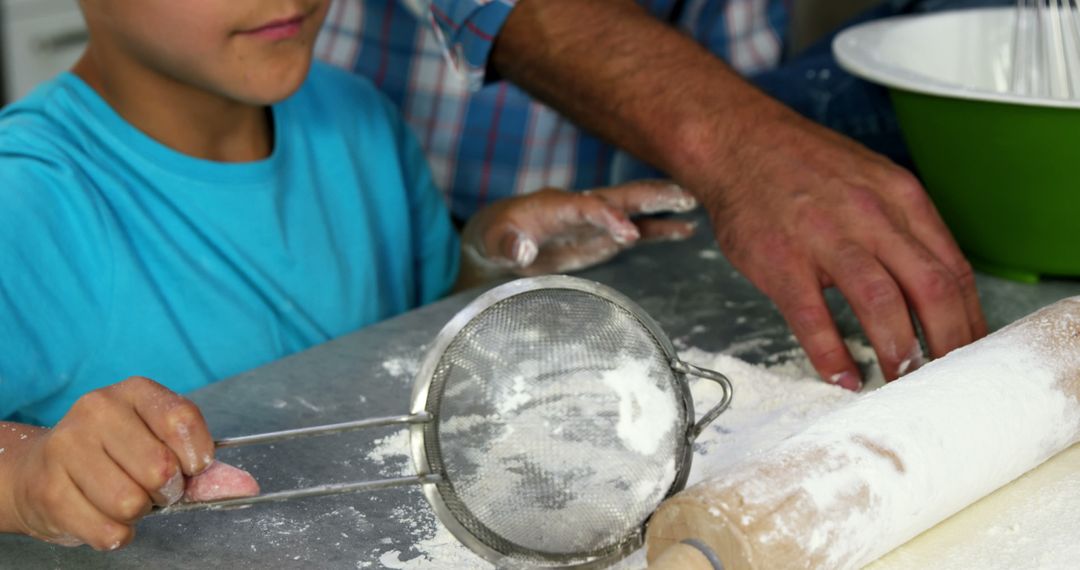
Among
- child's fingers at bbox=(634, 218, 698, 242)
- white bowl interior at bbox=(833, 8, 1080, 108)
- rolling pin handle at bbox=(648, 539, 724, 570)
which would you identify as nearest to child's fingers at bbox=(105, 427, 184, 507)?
rolling pin handle at bbox=(648, 539, 724, 570)

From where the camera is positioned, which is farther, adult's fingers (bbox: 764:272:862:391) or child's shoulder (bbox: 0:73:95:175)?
child's shoulder (bbox: 0:73:95:175)

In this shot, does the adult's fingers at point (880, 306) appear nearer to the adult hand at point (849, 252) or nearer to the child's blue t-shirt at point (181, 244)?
the adult hand at point (849, 252)

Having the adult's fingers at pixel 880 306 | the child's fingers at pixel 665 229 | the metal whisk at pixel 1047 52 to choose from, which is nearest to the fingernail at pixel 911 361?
the adult's fingers at pixel 880 306

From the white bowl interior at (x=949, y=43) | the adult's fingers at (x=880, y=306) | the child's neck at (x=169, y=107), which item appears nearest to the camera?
the adult's fingers at (x=880, y=306)

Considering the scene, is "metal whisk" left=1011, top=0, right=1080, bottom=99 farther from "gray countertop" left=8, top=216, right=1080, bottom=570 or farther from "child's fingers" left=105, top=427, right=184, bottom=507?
"child's fingers" left=105, top=427, right=184, bottom=507

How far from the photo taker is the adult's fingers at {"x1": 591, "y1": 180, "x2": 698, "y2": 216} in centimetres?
121

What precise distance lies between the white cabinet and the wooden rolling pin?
233 centimetres

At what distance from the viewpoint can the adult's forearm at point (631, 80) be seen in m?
1.16

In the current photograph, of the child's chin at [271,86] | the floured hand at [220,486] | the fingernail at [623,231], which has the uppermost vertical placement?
the child's chin at [271,86]

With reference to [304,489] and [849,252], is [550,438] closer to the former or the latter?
[304,489]

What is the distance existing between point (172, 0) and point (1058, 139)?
83cm

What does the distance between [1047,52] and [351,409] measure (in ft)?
2.95

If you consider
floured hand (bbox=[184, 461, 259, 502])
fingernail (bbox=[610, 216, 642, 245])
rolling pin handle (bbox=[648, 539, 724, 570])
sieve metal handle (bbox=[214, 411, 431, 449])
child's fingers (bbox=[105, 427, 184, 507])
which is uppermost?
sieve metal handle (bbox=[214, 411, 431, 449])

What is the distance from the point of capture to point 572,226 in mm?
1258
